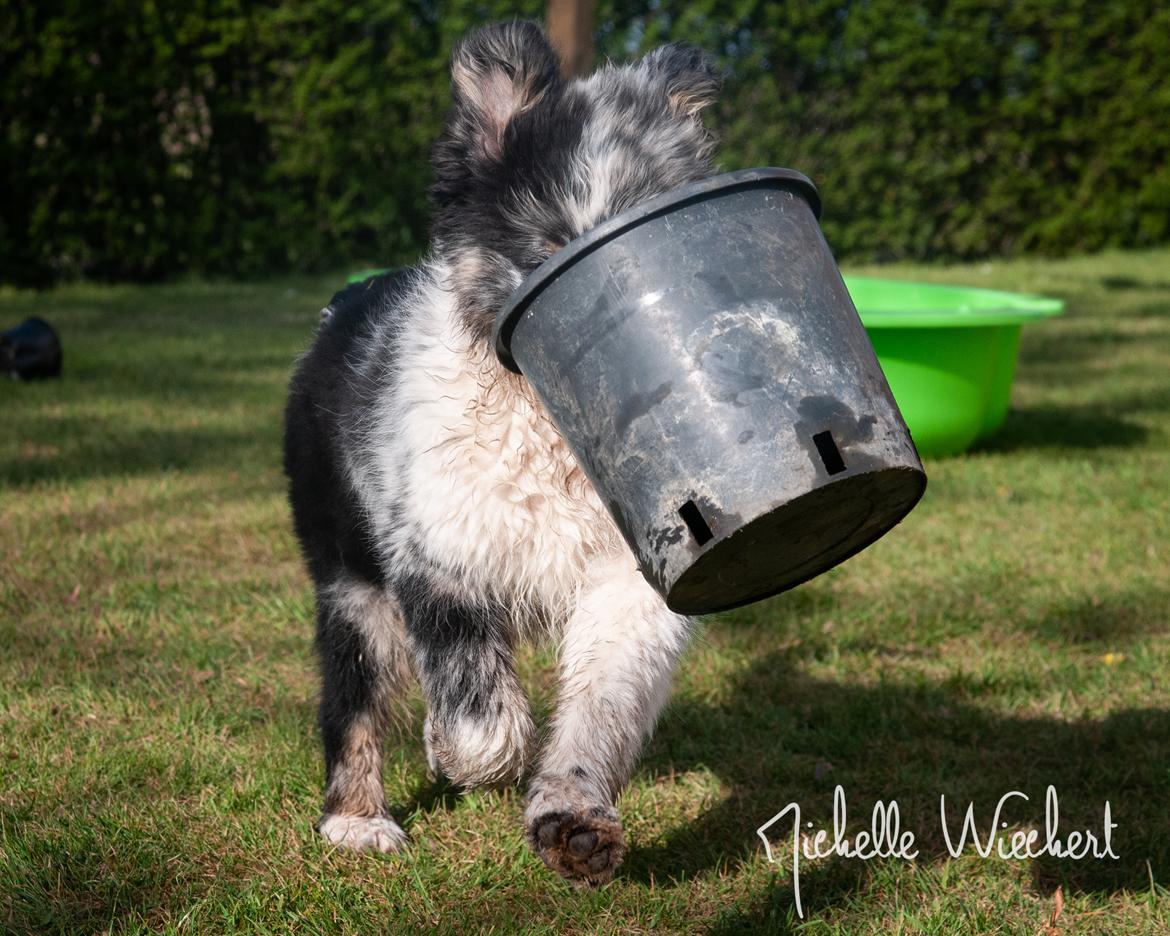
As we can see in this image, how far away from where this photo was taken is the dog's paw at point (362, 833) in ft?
9.39

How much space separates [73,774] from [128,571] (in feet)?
5.54

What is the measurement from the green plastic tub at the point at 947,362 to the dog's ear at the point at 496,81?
357 centimetres

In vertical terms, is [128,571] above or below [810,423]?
below

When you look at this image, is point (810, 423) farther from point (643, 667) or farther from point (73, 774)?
point (73, 774)

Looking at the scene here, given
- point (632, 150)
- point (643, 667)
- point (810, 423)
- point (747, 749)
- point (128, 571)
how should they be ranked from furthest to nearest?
point (128, 571)
point (747, 749)
point (643, 667)
point (632, 150)
point (810, 423)

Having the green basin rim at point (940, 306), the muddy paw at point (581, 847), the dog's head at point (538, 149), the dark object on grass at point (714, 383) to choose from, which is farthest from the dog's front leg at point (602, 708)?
the green basin rim at point (940, 306)

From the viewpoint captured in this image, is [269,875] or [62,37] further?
[62,37]

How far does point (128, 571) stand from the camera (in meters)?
4.71

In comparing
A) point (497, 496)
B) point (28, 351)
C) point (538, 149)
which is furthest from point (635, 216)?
point (28, 351)

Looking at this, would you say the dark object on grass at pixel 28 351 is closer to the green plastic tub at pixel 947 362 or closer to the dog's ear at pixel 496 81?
the green plastic tub at pixel 947 362

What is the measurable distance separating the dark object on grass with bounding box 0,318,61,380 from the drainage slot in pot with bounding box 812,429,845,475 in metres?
6.78

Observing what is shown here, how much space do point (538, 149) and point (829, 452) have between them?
32.3 inches

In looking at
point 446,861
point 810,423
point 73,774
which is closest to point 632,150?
point 810,423

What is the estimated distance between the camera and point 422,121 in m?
11.9
